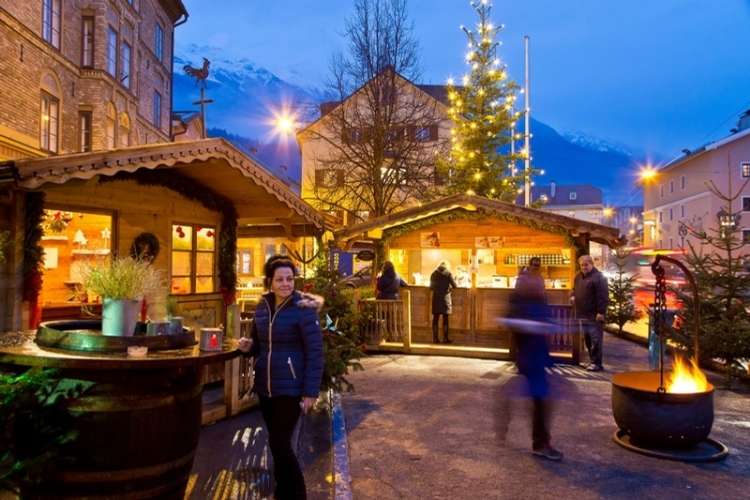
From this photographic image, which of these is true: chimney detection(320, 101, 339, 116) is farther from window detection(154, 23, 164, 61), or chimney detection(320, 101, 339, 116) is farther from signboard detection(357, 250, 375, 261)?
signboard detection(357, 250, 375, 261)

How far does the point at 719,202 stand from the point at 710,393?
42882mm

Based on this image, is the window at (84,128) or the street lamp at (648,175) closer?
the window at (84,128)

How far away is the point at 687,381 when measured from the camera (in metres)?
5.82

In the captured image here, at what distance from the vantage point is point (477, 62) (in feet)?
77.2

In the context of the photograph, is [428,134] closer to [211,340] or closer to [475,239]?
[475,239]

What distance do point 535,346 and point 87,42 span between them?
1970cm

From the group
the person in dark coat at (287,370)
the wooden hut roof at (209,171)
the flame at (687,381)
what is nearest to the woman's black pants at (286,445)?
the person in dark coat at (287,370)

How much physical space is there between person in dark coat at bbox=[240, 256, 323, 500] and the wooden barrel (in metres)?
0.66

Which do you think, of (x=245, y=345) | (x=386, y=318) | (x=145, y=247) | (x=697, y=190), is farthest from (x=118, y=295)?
(x=697, y=190)

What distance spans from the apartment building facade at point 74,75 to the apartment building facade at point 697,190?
1160 inches

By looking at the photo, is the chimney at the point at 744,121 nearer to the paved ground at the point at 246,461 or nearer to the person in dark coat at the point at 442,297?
the person in dark coat at the point at 442,297

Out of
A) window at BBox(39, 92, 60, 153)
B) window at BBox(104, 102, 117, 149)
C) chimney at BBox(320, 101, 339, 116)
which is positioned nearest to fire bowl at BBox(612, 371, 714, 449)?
window at BBox(39, 92, 60, 153)

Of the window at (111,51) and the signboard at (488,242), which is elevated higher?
the window at (111,51)

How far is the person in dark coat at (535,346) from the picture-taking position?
5.40 m
